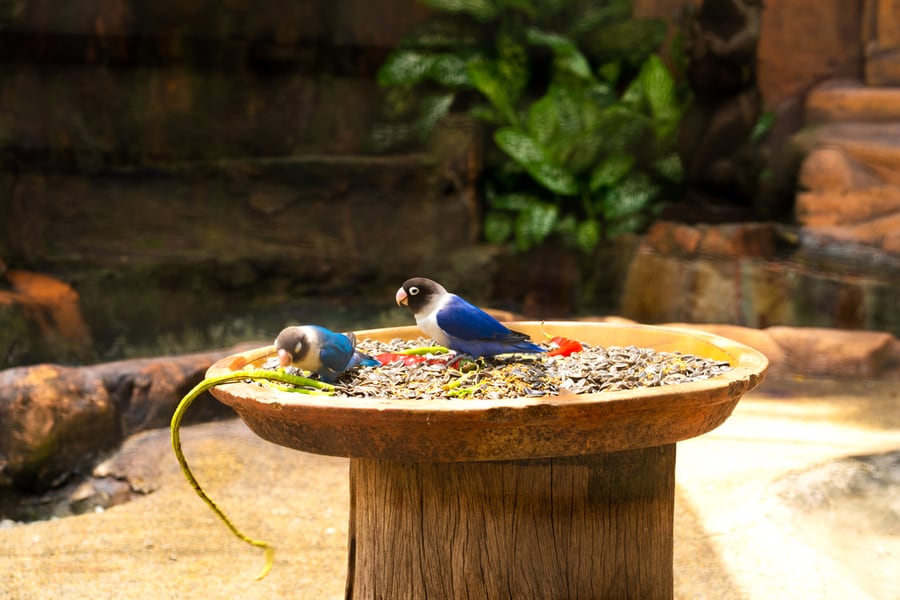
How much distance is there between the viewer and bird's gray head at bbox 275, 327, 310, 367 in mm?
1867

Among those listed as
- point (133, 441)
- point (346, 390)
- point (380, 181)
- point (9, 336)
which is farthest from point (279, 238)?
point (346, 390)

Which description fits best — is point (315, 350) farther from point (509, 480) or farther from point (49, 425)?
point (49, 425)

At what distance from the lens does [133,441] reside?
3941 mm

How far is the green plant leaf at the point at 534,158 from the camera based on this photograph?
7402 mm

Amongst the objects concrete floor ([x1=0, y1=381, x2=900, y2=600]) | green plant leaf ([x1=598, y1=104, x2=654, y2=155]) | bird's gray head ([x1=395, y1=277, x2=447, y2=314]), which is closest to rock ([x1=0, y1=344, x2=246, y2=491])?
concrete floor ([x1=0, y1=381, x2=900, y2=600])

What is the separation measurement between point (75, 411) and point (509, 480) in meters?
2.68

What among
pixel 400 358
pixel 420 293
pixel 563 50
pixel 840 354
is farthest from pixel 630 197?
pixel 420 293

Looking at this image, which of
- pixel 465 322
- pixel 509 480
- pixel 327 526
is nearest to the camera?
pixel 509 480

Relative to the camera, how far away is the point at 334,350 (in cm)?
194

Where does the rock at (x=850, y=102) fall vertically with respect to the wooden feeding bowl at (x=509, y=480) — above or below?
above

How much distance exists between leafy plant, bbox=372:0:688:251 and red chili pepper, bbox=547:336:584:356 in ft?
16.7

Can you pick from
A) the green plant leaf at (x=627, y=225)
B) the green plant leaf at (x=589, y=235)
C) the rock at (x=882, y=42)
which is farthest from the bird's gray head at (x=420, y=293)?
the rock at (x=882, y=42)

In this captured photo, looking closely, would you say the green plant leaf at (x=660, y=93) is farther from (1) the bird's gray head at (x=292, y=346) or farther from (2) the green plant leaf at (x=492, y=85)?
(1) the bird's gray head at (x=292, y=346)

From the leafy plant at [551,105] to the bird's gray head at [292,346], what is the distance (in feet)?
18.7
